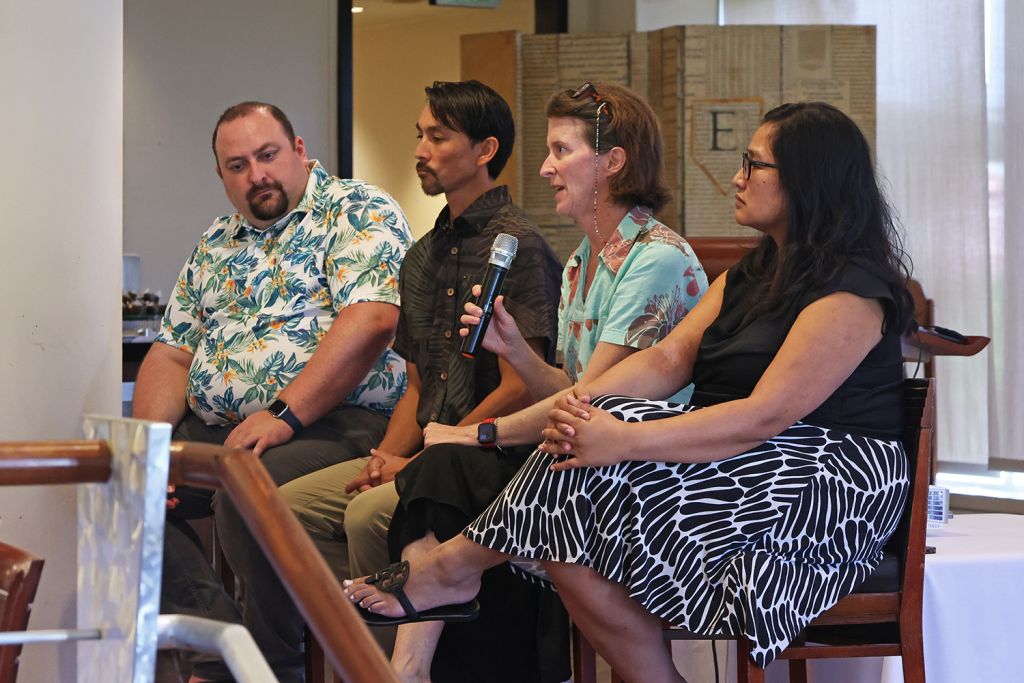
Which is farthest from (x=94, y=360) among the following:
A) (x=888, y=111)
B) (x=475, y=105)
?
(x=888, y=111)

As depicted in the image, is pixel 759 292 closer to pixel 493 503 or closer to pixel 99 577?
pixel 493 503

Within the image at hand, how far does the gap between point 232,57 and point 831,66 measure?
99.5 inches

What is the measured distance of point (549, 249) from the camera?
2.69m

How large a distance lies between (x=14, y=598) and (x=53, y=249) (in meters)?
0.85

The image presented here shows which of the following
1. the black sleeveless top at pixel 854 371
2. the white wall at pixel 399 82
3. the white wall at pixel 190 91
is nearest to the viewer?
the black sleeveless top at pixel 854 371

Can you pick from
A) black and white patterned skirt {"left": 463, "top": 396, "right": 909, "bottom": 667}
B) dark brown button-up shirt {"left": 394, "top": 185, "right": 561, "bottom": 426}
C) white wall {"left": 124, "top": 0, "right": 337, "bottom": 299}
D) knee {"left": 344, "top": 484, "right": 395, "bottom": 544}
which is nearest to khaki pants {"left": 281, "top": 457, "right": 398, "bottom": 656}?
knee {"left": 344, "top": 484, "right": 395, "bottom": 544}

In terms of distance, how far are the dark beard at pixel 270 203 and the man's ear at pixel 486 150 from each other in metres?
0.52

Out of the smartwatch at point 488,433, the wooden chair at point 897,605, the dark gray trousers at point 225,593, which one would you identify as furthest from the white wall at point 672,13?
the dark gray trousers at point 225,593

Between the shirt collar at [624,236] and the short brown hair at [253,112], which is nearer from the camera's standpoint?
the shirt collar at [624,236]

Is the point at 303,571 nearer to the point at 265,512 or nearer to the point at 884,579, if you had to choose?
the point at 265,512

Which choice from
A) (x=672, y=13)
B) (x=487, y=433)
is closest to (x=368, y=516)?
(x=487, y=433)

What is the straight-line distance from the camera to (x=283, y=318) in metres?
2.93

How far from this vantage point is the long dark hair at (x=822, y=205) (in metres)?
2.12

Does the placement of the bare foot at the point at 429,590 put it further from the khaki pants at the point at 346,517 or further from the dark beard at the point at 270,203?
the dark beard at the point at 270,203
